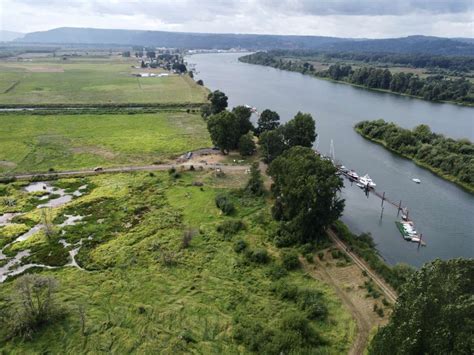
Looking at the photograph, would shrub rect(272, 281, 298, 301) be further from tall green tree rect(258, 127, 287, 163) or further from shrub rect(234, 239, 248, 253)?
tall green tree rect(258, 127, 287, 163)

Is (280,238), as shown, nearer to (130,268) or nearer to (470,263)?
(130,268)

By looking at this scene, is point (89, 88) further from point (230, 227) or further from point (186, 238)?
point (186, 238)

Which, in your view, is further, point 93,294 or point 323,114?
point 323,114

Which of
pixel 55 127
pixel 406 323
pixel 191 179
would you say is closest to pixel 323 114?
pixel 191 179

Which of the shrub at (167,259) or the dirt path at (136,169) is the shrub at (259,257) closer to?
the shrub at (167,259)

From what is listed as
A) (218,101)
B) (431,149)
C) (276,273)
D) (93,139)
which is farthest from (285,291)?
(218,101)

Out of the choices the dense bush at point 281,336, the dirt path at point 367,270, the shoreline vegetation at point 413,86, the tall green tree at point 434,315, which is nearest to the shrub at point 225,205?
the dirt path at point 367,270
